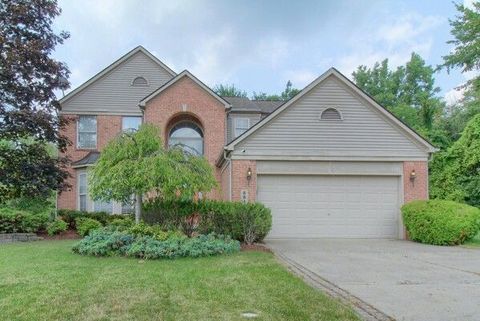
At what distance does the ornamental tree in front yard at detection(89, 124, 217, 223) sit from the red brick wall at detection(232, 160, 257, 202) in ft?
7.94

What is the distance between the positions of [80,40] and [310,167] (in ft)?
36.5

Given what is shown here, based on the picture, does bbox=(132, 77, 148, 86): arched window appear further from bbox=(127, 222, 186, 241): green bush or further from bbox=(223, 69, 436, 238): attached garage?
bbox=(127, 222, 186, 241): green bush

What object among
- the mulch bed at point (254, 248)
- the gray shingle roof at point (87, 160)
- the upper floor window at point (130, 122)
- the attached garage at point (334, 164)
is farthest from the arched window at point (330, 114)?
the gray shingle roof at point (87, 160)

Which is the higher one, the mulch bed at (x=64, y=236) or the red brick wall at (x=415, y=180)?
the red brick wall at (x=415, y=180)

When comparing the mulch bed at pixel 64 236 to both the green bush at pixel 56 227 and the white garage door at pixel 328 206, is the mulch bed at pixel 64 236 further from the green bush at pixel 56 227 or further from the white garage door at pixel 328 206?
the white garage door at pixel 328 206

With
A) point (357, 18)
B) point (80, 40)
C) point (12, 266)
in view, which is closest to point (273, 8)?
point (357, 18)

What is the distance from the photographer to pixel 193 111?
2030 centimetres

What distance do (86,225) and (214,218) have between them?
5.94 m

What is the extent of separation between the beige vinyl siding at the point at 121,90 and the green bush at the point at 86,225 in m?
6.91

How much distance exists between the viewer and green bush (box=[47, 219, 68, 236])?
1677 centimetres

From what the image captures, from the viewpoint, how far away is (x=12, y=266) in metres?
8.98

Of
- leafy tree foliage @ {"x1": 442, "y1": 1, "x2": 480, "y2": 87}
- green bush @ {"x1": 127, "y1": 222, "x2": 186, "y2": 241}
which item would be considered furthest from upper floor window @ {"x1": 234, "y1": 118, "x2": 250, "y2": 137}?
leafy tree foliage @ {"x1": 442, "y1": 1, "x2": 480, "y2": 87}

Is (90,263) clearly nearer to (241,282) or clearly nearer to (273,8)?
(241,282)

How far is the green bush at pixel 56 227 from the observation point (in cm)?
1677
